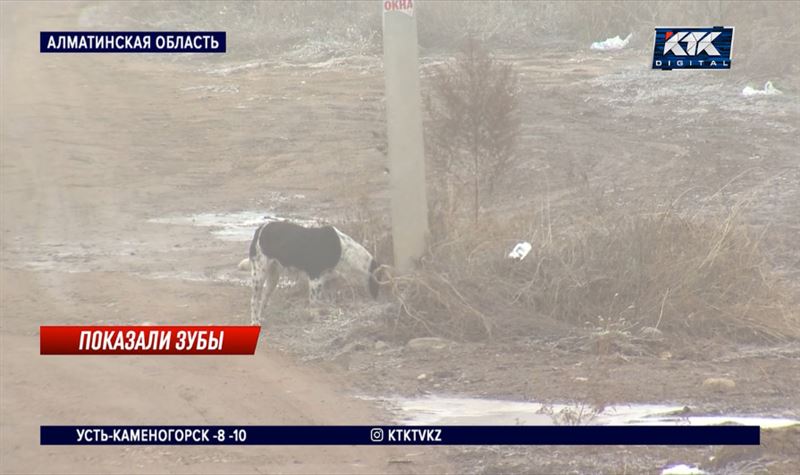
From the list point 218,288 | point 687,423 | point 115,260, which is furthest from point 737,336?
point 115,260

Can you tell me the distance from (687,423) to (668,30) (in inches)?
440

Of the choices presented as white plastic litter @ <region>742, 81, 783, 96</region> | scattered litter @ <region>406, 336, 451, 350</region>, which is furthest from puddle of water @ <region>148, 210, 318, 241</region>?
white plastic litter @ <region>742, 81, 783, 96</region>

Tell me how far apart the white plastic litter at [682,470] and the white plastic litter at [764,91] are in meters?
15.1

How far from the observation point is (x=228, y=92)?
2520 centimetres

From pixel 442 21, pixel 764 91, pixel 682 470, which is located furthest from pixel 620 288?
pixel 442 21

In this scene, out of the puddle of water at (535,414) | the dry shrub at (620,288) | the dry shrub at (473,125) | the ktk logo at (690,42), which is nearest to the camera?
the puddle of water at (535,414)

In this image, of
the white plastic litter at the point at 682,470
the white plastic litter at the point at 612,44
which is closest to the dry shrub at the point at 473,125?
the white plastic litter at the point at 682,470

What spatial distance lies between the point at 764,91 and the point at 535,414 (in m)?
14.1

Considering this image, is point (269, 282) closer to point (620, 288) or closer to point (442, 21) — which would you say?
point (620, 288)

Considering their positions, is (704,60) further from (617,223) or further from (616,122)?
(617,223)
